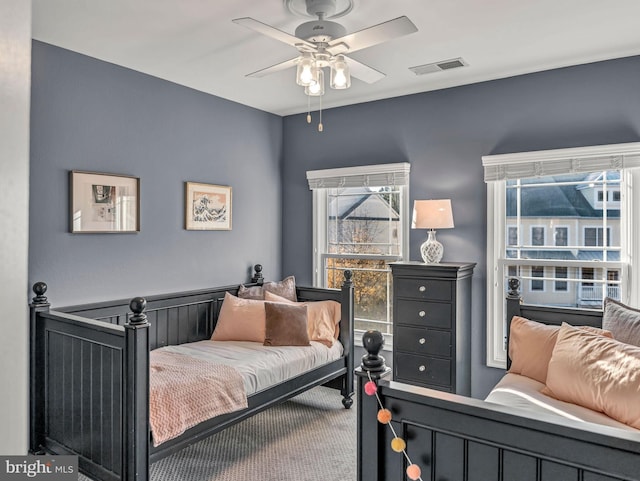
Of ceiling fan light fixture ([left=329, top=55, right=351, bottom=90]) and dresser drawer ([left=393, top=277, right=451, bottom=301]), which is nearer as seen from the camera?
ceiling fan light fixture ([left=329, top=55, right=351, bottom=90])

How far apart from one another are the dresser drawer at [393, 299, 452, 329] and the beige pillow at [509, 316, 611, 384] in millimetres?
723

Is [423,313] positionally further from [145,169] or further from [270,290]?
[145,169]

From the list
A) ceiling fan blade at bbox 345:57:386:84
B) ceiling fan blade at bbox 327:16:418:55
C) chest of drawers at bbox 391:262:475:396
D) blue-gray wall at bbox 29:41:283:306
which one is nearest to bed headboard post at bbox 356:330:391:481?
ceiling fan blade at bbox 327:16:418:55

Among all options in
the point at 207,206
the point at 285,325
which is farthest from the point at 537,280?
the point at 207,206

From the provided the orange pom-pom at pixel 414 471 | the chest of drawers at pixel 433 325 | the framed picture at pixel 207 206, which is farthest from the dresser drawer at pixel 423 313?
the orange pom-pom at pixel 414 471

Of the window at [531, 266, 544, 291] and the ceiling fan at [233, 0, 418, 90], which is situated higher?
the ceiling fan at [233, 0, 418, 90]

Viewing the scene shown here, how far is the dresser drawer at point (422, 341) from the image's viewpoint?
11.3 ft

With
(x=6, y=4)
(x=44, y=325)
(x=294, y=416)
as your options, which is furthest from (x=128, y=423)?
(x=6, y=4)

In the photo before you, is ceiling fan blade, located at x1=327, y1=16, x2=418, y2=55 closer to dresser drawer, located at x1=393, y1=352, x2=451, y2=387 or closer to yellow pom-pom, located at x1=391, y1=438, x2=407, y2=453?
yellow pom-pom, located at x1=391, y1=438, x2=407, y2=453

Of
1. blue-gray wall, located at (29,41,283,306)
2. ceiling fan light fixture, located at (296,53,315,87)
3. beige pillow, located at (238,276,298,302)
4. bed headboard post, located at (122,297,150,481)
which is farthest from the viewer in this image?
beige pillow, located at (238,276,298,302)

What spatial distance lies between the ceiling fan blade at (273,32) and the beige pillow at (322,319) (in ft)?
6.87

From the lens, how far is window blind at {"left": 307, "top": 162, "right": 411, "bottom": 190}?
412 cm

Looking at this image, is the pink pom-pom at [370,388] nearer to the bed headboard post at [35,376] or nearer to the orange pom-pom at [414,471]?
the orange pom-pom at [414,471]

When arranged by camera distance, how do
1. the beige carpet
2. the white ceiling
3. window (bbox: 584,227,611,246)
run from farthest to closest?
window (bbox: 584,227,611,246) → the beige carpet → the white ceiling
